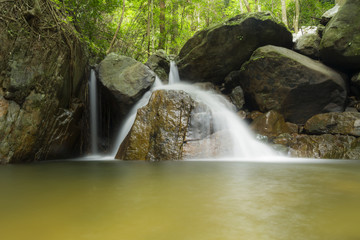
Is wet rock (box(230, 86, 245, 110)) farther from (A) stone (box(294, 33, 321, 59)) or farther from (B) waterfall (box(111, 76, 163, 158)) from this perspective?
(B) waterfall (box(111, 76, 163, 158))

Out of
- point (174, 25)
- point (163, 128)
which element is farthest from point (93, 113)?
point (174, 25)

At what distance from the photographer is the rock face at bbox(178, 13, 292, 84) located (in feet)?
27.7

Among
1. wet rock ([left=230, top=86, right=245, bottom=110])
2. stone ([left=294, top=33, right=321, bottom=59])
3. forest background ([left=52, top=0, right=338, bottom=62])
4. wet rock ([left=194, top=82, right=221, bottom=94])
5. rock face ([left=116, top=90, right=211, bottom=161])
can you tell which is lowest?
rock face ([left=116, top=90, right=211, bottom=161])

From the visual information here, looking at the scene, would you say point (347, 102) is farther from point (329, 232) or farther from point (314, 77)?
→ point (329, 232)

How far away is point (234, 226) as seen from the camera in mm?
1496

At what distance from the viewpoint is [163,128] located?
6227 millimetres

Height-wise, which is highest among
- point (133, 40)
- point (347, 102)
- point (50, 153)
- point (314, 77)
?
point (133, 40)

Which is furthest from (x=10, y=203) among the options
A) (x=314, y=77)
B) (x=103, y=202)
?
(x=314, y=77)

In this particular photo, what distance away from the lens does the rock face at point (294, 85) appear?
747 cm

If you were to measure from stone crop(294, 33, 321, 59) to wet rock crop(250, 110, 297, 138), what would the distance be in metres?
2.77

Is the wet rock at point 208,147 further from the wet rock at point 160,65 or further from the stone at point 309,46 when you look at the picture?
the stone at point 309,46

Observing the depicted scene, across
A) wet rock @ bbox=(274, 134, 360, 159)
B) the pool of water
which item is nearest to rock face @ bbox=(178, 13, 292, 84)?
wet rock @ bbox=(274, 134, 360, 159)

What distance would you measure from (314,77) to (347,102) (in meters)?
1.69

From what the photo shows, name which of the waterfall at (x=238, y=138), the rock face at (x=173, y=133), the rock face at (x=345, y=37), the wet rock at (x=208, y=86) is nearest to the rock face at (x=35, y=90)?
the rock face at (x=173, y=133)
